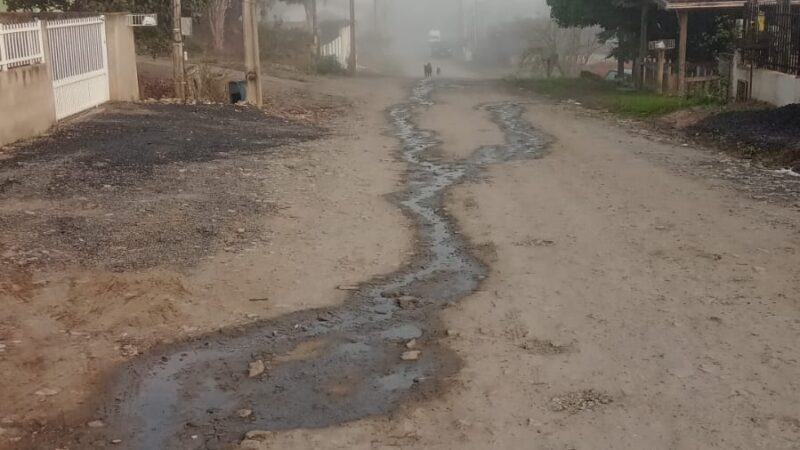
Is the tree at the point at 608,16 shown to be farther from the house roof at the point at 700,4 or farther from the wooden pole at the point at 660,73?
the house roof at the point at 700,4

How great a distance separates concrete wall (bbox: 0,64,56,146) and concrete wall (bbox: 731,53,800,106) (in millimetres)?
14187

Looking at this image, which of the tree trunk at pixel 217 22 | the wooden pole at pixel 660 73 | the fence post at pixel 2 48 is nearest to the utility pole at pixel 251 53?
the fence post at pixel 2 48

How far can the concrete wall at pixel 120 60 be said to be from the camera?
18922 mm

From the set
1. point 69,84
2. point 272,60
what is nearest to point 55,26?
point 69,84

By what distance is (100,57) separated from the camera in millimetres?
18375

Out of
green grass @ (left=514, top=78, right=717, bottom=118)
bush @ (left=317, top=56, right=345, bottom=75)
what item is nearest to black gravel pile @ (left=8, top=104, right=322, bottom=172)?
green grass @ (left=514, top=78, right=717, bottom=118)

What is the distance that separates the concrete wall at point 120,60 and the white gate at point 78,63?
24cm

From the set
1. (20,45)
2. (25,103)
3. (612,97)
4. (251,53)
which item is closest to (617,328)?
(25,103)

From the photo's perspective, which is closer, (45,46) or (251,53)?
(45,46)

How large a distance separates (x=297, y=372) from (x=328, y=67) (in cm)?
3841

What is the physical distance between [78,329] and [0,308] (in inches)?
30.7

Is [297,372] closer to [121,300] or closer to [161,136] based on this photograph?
[121,300]

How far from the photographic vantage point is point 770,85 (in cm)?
1945

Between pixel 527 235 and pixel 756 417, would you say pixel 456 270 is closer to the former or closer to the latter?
pixel 527 235
